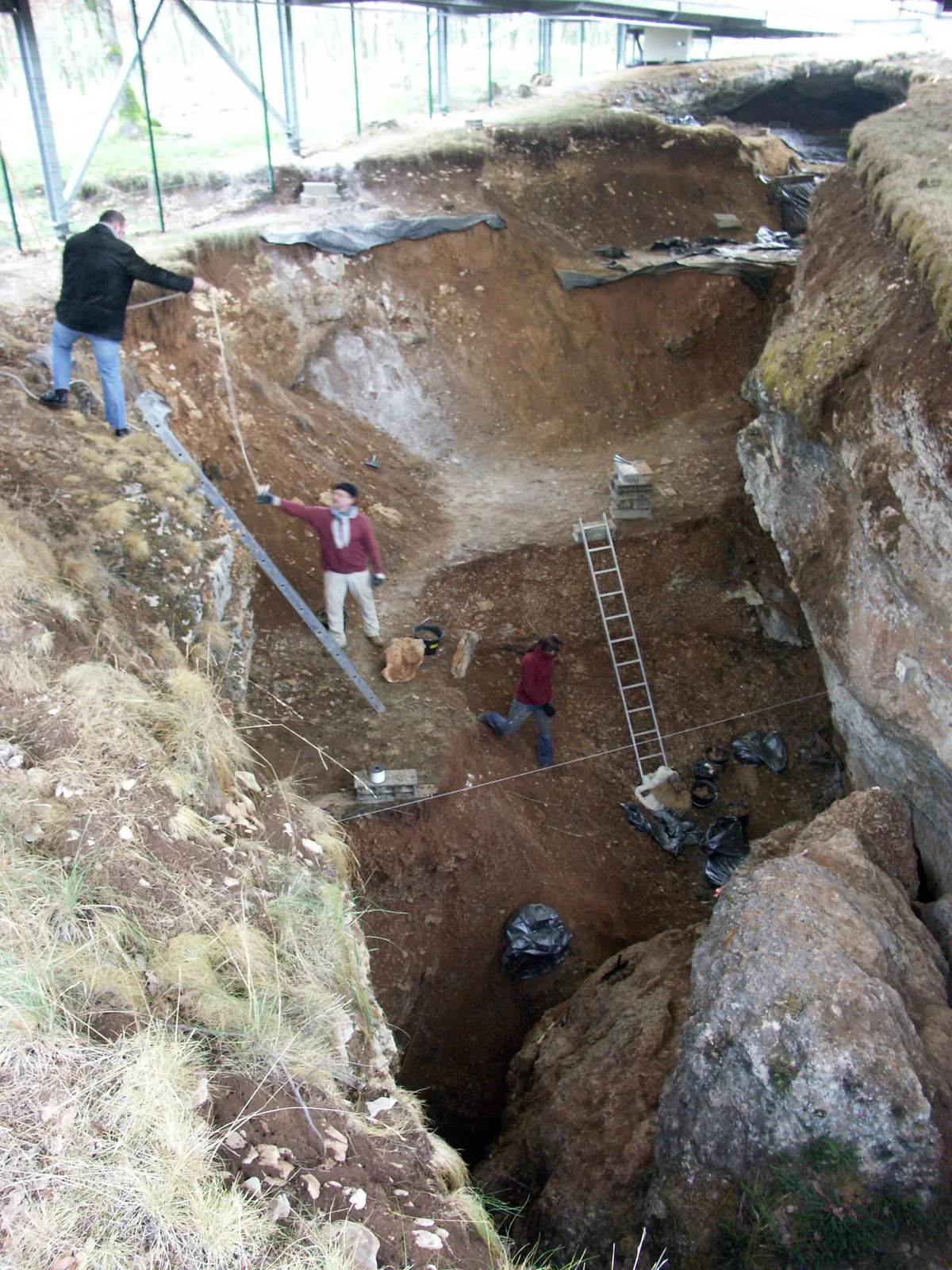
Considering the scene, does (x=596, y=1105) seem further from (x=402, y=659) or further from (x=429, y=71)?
(x=429, y=71)

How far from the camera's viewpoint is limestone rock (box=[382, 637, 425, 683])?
848 centimetres

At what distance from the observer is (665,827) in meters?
8.66

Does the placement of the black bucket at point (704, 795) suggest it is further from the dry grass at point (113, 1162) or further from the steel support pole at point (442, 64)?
the steel support pole at point (442, 64)

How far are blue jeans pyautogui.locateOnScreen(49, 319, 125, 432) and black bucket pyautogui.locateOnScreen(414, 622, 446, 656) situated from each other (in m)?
3.31

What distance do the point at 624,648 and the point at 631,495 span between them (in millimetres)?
1859

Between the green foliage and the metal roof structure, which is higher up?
the metal roof structure

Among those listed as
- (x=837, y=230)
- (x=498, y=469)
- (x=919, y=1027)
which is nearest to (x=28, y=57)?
(x=498, y=469)

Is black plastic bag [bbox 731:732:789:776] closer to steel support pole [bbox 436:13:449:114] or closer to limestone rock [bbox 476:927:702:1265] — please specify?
limestone rock [bbox 476:927:702:1265]

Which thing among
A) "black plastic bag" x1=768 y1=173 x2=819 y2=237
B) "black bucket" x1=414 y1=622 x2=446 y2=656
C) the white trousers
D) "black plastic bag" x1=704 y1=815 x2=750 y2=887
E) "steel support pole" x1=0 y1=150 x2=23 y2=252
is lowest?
"black plastic bag" x1=704 y1=815 x2=750 y2=887

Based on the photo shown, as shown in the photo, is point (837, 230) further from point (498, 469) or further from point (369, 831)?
point (369, 831)

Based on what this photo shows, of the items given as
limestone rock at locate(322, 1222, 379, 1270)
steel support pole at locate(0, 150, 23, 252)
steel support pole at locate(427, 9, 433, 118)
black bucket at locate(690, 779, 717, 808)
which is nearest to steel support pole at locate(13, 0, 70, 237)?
steel support pole at locate(0, 150, 23, 252)

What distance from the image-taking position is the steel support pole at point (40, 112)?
9.62 m

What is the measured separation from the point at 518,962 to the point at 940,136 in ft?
30.7

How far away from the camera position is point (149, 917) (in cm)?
351
